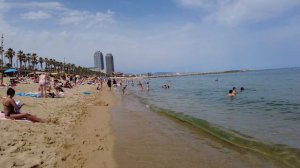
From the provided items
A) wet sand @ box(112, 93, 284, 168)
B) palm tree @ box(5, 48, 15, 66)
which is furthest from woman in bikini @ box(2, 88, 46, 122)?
palm tree @ box(5, 48, 15, 66)

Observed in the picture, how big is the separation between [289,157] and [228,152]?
5.07 ft

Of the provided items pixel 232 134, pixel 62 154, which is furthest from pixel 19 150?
pixel 232 134

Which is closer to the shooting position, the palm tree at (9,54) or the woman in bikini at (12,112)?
the woman in bikini at (12,112)

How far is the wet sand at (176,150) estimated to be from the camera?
782 cm

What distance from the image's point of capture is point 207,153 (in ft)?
29.4

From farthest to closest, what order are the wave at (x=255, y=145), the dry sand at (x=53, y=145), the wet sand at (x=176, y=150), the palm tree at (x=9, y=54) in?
the palm tree at (x=9, y=54) < the wave at (x=255, y=145) < the wet sand at (x=176, y=150) < the dry sand at (x=53, y=145)

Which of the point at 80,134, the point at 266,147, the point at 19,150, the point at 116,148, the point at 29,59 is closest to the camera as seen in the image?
the point at 19,150

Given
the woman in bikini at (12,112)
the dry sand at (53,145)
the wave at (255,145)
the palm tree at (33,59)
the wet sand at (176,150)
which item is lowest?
the wave at (255,145)

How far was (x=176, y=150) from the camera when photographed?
909 cm

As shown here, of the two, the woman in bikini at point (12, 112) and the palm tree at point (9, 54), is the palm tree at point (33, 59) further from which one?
the woman in bikini at point (12, 112)

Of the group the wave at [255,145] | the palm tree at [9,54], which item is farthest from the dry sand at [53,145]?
the palm tree at [9,54]

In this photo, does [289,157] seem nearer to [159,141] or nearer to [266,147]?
[266,147]

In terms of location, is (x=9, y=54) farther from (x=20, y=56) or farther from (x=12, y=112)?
(x=12, y=112)

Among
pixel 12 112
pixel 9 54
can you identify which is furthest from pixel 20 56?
pixel 12 112
